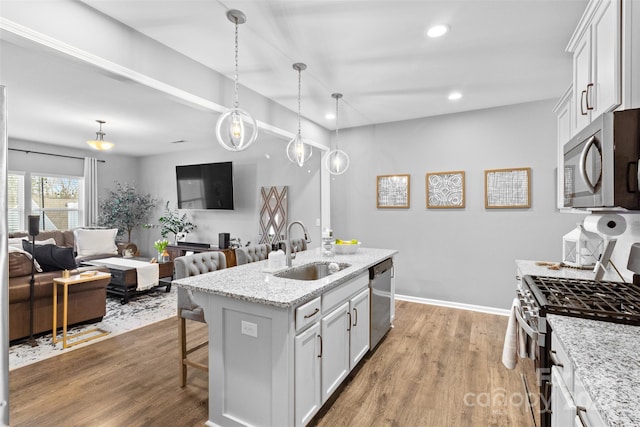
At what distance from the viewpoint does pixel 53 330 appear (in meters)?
3.10

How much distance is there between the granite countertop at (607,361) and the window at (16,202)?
810 cm

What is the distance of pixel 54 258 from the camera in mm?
3398

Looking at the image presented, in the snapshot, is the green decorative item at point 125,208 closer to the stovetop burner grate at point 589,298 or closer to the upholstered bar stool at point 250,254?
the upholstered bar stool at point 250,254

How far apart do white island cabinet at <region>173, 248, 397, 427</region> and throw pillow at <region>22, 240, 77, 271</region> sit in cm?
234

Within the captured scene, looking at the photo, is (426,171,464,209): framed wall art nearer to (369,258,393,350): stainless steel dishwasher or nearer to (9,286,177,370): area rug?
(369,258,393,350): stainless steel dishwasher

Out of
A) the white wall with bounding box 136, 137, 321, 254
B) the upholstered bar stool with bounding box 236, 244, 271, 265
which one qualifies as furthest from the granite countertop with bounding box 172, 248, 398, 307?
the white wall with bounding box 136, 137, 321, 254

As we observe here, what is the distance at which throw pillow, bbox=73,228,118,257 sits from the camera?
19.7 feet

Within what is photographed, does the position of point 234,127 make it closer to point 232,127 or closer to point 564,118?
point 232,127

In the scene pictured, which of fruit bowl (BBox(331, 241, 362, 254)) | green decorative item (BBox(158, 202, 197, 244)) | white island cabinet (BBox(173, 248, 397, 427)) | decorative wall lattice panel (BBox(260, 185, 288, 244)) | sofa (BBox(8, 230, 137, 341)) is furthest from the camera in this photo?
green decorative item (BBox(158, 202, 197, 244))

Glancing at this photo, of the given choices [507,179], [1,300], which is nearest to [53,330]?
[1,300]

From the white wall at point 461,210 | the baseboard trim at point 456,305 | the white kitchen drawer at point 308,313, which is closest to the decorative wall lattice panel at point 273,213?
the white wall at point 461,210

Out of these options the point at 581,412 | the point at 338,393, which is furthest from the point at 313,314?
the point at 581,412

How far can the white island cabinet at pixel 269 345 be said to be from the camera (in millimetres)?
1678

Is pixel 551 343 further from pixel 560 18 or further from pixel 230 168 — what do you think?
pixel 230 168
